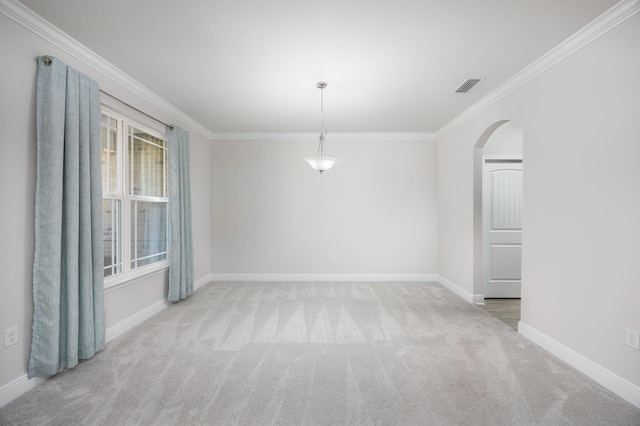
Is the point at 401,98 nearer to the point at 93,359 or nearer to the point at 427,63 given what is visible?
the point at 427,63

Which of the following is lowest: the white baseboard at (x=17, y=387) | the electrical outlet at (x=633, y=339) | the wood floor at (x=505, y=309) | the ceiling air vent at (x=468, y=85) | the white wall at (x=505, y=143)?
the wood floor at (x=505, y=309)

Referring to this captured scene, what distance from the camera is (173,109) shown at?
14.3ft

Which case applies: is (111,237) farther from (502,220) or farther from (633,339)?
(502,220)

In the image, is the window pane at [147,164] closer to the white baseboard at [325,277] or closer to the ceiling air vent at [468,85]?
the white baseboard at [325,277]

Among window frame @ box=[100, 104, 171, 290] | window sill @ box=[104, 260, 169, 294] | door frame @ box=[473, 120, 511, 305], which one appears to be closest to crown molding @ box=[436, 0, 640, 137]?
door frame @ box=[473, 120, 511, 305]

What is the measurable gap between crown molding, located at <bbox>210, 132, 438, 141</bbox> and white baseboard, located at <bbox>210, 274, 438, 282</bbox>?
2.45 metres

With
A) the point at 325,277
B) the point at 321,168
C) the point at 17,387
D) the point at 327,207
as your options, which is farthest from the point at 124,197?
the point at 325,277

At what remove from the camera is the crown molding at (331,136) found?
5.70 meters

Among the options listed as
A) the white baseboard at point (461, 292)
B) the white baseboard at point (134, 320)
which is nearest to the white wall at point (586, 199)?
the white baseboard at point (461, 292)

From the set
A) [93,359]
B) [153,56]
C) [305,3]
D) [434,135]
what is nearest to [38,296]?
[93,359]

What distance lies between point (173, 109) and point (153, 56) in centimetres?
156

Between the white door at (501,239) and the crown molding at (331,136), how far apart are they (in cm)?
158

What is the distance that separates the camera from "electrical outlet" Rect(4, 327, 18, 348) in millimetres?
2137

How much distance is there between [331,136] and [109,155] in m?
3.50
